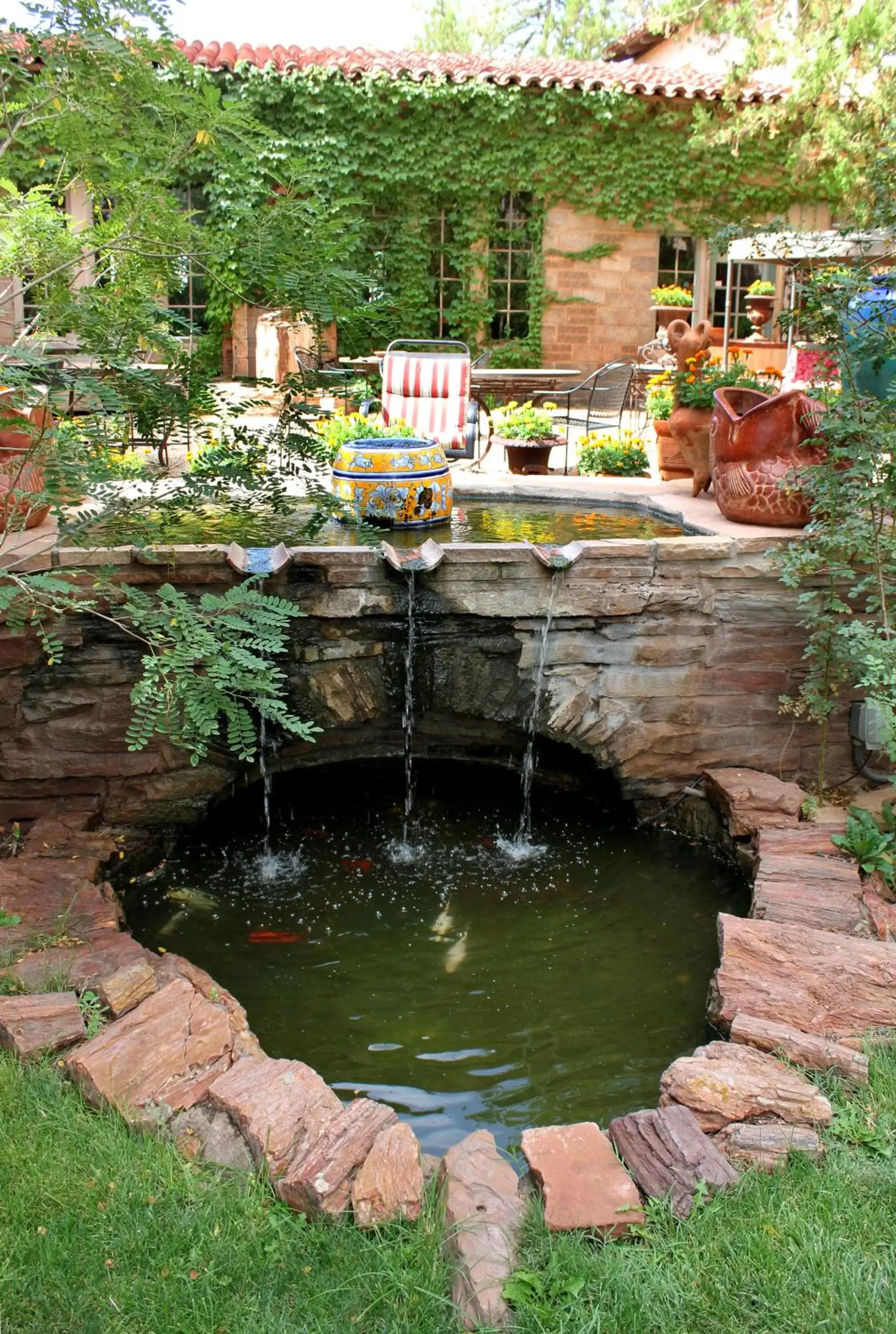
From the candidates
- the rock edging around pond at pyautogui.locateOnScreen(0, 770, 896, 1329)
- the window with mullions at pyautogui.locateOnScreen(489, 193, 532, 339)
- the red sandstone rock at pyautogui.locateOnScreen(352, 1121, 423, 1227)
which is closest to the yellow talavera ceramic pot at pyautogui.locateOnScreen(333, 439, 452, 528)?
the rock edging around pond at pyautogui.locateOnScreen(0, 770, 896, 1329)

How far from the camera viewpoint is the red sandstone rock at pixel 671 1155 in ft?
7.66

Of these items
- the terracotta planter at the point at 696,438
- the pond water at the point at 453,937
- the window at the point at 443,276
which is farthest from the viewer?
the window at the point at 443,276

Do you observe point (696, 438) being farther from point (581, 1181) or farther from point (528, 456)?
point (581, 1181)

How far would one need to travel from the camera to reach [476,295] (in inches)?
551

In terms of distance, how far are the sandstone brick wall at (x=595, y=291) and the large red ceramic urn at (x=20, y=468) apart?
1063cm

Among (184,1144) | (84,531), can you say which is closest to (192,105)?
(84,531)

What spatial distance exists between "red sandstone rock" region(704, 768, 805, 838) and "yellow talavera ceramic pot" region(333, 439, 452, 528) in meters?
1.71

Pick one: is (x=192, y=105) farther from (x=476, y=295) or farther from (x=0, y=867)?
(x=476, y=295)

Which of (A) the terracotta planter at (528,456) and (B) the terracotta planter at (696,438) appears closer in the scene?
(B) the terracotta planter at (696,438)

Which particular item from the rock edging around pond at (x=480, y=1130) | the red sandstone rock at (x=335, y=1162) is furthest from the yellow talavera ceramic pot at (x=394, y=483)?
the red sandstone rock at (x=335, y=1162)

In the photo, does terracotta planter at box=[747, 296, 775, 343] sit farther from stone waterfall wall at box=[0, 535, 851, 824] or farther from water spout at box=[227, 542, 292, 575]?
water spout at box=[227, 542, 292, 575]

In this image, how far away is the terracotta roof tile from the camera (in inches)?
499

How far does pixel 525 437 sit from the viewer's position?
797 cm

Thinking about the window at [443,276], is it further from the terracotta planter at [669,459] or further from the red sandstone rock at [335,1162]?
the red sandstone rock at [335,1162]
